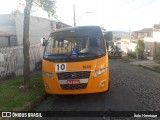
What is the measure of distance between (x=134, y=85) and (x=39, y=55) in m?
9.58

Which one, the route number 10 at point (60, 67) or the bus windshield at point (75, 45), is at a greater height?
the bus windshield at point (75, 45)

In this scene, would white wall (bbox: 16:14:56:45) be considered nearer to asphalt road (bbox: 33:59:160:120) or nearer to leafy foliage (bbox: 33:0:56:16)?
leafy foliage (bbox: 33:0:56:16)

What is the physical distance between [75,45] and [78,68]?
1156mm

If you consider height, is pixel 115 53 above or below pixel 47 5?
below

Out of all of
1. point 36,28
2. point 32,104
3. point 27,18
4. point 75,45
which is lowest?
point 32,104

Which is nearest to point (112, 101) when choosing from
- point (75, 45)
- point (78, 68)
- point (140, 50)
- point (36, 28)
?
point (78, 68)

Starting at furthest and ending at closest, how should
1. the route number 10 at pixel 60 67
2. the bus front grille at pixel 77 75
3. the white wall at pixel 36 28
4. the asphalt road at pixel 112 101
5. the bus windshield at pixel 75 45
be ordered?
the white wall at pixel 36 28
the bus windshield at pixel 75 45
the route number 10 at pixel 60 67
the bus front grille at pixel 77 75
the asphalt road at pixel 112 101

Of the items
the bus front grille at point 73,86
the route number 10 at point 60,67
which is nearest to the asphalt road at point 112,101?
the bus front grille at point 73,86

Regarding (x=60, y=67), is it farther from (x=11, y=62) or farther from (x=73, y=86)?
(x=11, y=62)

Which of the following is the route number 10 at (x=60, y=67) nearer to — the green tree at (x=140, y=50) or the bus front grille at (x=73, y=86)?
the bus front grille at (x=73, y=86)

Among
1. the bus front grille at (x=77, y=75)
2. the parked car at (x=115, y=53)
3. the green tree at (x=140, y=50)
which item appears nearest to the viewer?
the bus front grille at (x=77, y=75)

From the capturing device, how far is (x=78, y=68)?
7398mm

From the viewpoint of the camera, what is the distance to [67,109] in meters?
7.11

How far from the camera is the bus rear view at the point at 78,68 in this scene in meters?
7.41
